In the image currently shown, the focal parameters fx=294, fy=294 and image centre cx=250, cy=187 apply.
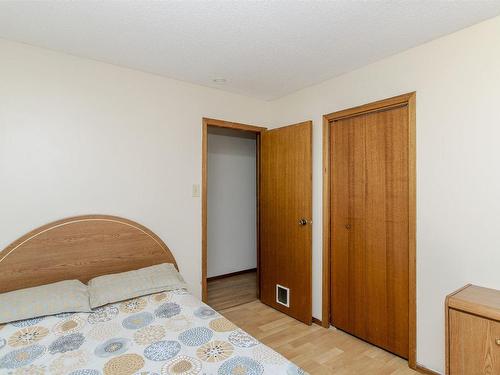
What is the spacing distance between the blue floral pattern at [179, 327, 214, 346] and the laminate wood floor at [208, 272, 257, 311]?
1.71 meters

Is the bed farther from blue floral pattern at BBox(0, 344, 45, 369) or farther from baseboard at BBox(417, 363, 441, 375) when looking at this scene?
baseboard at BBox(417, 363, 441, 375)

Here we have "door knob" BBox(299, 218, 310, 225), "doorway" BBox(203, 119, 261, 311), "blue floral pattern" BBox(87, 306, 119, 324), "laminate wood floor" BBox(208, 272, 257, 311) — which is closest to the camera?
"blue floral pattern" BBox(87, 306, 119, 324)

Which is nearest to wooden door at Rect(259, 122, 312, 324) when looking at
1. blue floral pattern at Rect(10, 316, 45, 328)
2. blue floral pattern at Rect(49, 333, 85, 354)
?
blue floral pattern at Rect(49, 333, 85, 354)

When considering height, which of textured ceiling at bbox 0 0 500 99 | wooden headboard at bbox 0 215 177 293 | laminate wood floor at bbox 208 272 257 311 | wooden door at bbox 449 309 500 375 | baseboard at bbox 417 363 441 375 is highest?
textured ceiling at bbox 0 0 500 99

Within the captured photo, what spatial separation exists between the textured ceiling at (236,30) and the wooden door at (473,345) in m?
1.78

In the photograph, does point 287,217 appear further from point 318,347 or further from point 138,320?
point 138,320

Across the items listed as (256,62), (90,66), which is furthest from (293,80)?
(90,66)

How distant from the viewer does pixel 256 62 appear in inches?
96.4

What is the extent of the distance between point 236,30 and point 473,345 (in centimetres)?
234

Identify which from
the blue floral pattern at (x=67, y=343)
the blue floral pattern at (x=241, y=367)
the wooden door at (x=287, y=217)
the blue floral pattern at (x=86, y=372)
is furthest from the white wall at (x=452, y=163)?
the blue floral pattern at (x=67, y=343)

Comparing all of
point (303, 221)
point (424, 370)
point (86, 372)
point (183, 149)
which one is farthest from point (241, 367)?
point (183, 149)

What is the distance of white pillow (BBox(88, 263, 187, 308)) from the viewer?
203cm

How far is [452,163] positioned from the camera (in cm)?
199

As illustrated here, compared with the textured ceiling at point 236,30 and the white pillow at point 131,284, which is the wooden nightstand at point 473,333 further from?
the white pillow at point 131,284
